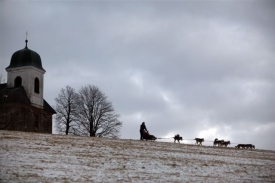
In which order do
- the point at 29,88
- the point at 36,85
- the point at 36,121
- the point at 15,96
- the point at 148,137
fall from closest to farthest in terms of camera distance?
the point at 148,137, the point at 15,96, the point at 36,121, the point at 29,88, the point at 36,85

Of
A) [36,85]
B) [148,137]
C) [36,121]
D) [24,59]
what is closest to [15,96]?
[36,121]

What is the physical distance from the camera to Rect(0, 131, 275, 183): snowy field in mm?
22594

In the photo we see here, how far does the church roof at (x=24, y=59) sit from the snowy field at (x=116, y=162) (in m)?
45.7

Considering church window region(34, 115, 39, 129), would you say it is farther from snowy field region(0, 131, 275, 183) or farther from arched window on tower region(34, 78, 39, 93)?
snowy field region(0, 131, 275, 183)

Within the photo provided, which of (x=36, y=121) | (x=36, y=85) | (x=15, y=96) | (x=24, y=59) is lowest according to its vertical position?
(x=36, y=121)

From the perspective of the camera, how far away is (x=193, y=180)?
24.0m

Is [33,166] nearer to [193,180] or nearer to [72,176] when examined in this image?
[72,176]

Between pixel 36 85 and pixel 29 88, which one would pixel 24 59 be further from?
pixel 29 88

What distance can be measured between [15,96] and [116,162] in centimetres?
4758

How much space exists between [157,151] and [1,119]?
30988 millimetres

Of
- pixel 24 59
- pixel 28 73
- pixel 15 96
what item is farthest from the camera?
pixel 24 59

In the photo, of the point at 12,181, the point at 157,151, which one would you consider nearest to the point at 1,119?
the point at 157,151

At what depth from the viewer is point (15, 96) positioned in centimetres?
7112

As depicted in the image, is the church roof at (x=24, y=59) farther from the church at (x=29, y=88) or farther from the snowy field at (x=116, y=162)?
the snowy field at (x=116, y=162)
